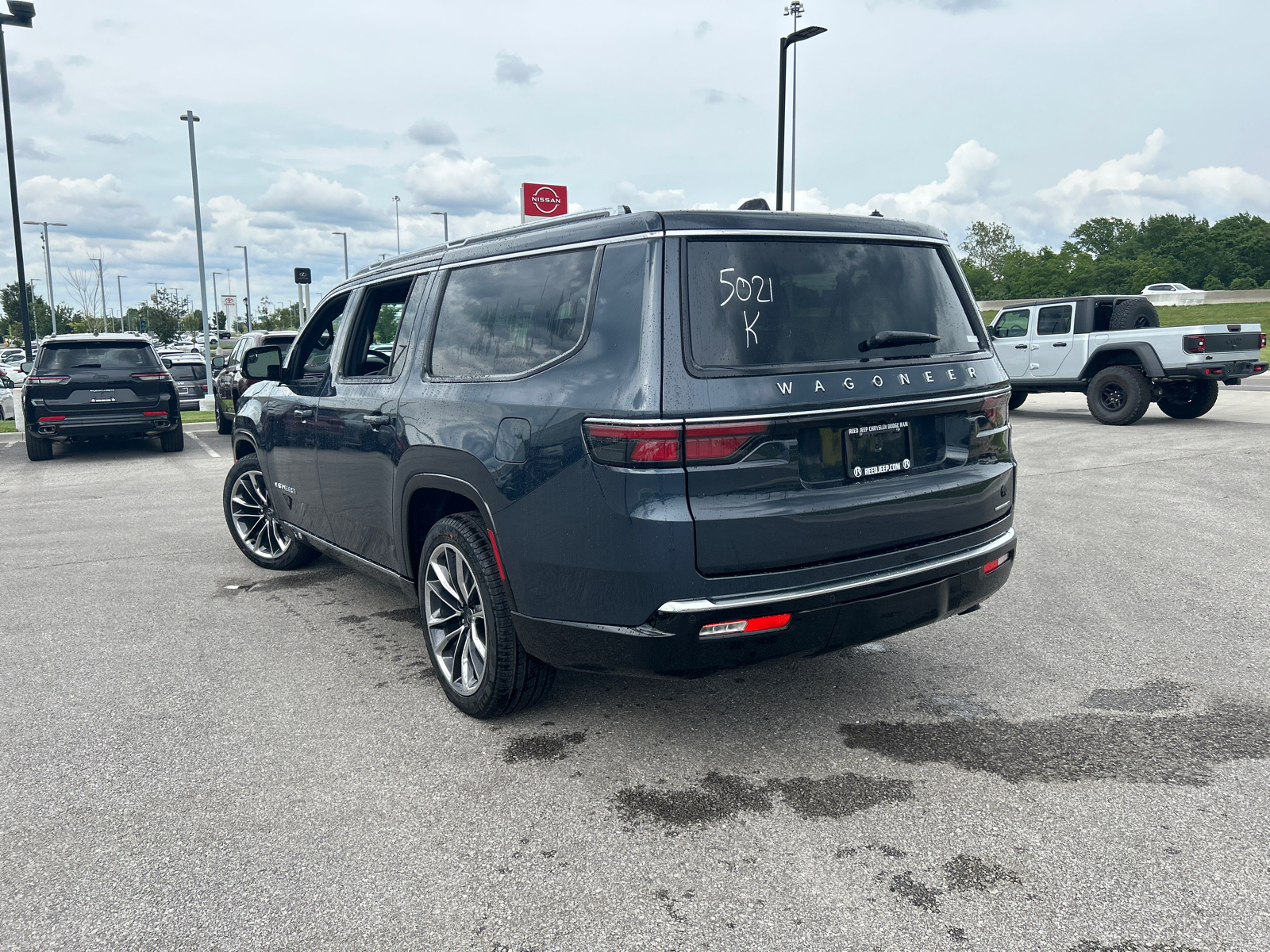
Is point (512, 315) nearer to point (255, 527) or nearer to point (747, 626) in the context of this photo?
point (747, 626)

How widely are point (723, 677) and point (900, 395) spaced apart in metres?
1.55

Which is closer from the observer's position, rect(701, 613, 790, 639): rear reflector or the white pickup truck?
rect(701, 613, 790, 639): rear reflector

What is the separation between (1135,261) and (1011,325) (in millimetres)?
93486

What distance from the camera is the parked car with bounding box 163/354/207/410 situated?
17.6 meters

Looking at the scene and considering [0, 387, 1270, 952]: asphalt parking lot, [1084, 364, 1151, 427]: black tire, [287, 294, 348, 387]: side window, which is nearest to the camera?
[0, 387, 1270, 952]: asphalt parking lot

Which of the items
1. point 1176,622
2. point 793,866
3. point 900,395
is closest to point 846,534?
point 900,395

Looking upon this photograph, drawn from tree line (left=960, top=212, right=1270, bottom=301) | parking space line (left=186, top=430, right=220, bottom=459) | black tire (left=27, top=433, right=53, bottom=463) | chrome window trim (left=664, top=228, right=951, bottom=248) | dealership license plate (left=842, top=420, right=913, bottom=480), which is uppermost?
tree line (left=960, top=212, right=1270, bottom=301)

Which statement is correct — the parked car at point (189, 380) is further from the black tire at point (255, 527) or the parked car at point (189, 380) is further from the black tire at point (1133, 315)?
the black tire at point (1133, 315)

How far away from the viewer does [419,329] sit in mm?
4168

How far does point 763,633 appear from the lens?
3033mm

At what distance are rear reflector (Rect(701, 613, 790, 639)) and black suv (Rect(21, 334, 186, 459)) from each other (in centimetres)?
1208

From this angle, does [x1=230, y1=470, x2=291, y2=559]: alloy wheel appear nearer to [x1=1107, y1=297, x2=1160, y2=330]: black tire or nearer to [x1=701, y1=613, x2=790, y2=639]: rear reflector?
[x1=701, y1=613, x2=790, y2=639]: rear reflector

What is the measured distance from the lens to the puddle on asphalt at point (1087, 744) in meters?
Result: 3.25

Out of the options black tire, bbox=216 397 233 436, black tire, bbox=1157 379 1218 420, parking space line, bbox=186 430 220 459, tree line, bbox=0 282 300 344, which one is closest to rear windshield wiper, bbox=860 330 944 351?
parking space line, bbox=186 430 220 459
